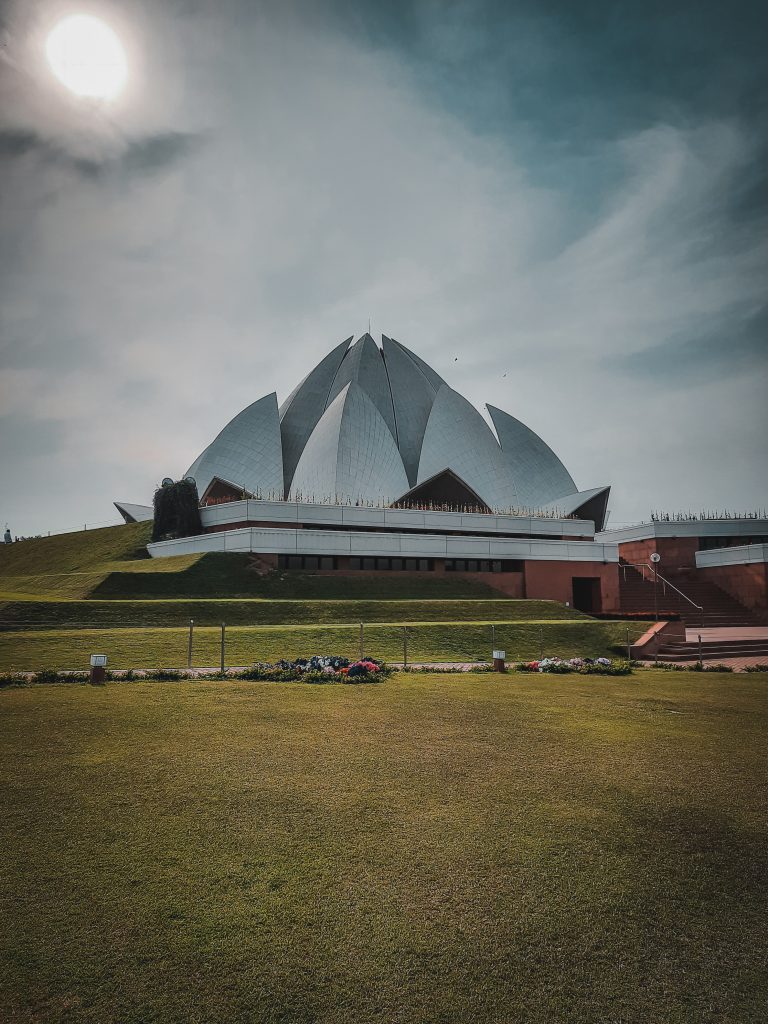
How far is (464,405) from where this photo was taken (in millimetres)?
33281

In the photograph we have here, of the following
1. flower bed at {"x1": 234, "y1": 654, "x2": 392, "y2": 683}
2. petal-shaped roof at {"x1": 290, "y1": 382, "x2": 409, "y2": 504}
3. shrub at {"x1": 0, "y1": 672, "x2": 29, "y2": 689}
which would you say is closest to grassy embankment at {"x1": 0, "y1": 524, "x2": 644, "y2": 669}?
shrub at {"x1": 0, "y1": 672, "x2": 29, "y2": 689}

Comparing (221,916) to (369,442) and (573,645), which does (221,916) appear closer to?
(573,645)

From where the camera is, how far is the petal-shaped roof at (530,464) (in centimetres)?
3519

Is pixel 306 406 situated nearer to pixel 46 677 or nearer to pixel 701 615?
pixel 701 615

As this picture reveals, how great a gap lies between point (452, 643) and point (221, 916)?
35.5ft

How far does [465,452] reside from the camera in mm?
31547

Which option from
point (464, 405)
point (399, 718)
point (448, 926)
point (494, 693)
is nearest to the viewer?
point (448, 926)

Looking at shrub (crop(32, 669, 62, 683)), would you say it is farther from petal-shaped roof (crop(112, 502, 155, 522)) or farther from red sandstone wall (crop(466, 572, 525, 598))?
petal-shaped roof (crop(112, 502, 155, 522))

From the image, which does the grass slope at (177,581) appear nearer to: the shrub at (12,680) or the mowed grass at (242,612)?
the mowed grass at (242,612)

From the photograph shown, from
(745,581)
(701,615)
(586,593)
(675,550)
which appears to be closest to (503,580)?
(586,593)

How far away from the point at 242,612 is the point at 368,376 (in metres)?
21.8

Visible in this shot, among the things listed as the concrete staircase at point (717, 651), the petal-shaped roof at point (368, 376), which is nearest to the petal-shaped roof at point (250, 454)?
the petal-shaped roof at point (368, 376)

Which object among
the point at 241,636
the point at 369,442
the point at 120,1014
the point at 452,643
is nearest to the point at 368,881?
the point at 120,1014

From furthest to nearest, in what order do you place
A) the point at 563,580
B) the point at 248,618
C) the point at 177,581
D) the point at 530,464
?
the point at 530,464 < the point at 563,580 < the point at 177,581 < the point at 248,618
